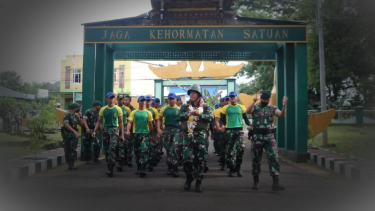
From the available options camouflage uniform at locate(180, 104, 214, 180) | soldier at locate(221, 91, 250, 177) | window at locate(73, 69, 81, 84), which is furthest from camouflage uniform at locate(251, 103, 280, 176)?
window at locate(73, 69, 81, 84)

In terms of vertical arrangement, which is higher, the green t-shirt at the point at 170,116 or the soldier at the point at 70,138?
the green t-shirt at the point at 170,116

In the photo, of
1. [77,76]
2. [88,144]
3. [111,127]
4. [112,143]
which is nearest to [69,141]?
[88,144]

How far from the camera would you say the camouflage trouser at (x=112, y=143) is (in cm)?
855

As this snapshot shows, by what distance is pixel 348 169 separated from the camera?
8.84 meters

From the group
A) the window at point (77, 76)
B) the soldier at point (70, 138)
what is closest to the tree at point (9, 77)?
the soldier at point (70, 138)

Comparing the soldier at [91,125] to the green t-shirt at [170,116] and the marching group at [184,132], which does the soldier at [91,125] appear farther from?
the green t-shirt at [170,116]

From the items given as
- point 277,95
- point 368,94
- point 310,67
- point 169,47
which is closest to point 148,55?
point 169,47

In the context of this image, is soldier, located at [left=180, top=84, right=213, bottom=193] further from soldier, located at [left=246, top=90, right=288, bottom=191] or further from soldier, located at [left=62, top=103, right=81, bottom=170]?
soldier, located at [left=62, top=103, right=81, bottom=170]

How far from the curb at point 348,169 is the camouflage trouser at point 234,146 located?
2517 millimetres

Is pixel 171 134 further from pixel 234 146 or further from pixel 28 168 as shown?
pixel 28 168

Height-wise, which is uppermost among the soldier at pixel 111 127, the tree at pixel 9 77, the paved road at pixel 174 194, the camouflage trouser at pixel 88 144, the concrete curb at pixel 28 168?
the tree at pixel 9 77

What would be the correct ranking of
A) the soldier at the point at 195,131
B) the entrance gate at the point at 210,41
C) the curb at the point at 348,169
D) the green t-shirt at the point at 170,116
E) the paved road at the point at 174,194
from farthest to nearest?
the entrance gate at the point at 210,41
the green t-shirt at the point at 170,116
the curb at the point at 348,169
the soldier at the point at 195,131
the paved road at the point at 174,194

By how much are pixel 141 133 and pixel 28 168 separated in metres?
2.83

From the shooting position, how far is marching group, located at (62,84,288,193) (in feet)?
22.5
